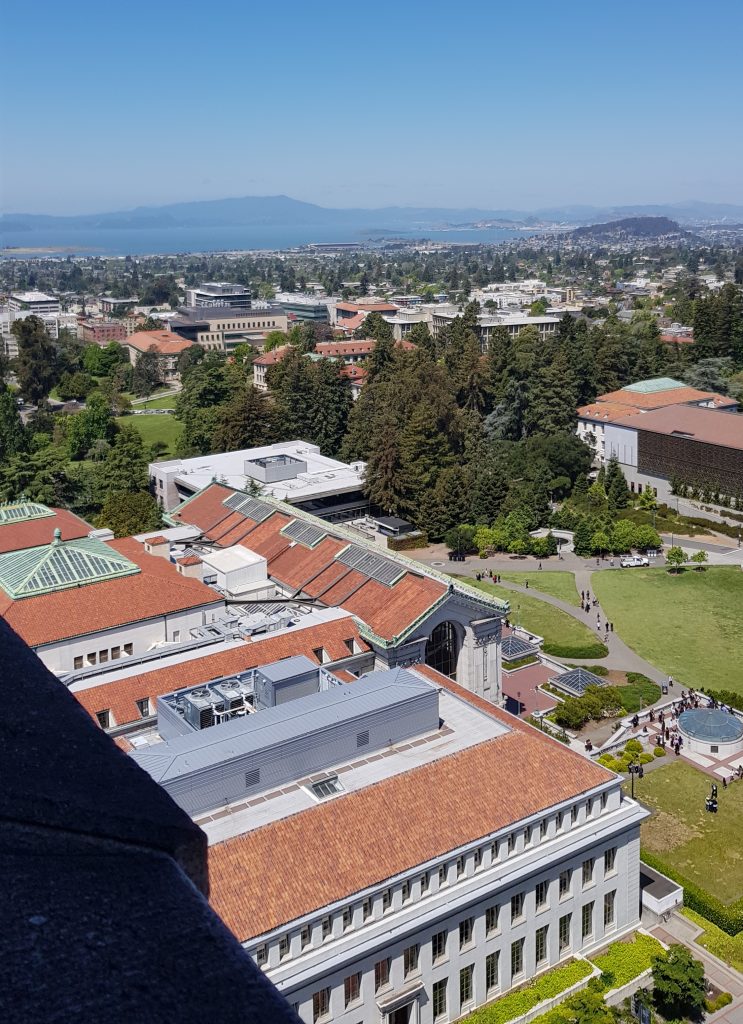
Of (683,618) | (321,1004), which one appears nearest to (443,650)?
(321,1004)

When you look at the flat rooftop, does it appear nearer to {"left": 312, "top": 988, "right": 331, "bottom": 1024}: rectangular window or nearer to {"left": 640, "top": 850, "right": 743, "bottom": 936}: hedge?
{"left": 640, "top": 850, "right": 743, "bottom": 936}: hedge

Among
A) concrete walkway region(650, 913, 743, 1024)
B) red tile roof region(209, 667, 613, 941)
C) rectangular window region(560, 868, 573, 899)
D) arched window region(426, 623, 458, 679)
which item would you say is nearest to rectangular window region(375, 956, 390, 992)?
red tile roof region(209, 667, 613, 941)

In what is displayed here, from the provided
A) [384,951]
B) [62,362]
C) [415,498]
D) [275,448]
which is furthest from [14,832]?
[62,362]

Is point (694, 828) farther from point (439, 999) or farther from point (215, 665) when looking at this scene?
point (215, 665)

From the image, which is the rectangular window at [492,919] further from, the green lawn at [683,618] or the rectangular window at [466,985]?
the green lawn at [683,618]

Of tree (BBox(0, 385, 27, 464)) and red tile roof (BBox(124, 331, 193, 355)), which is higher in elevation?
red tile roof (BBox(124, 331, 193, 355))
